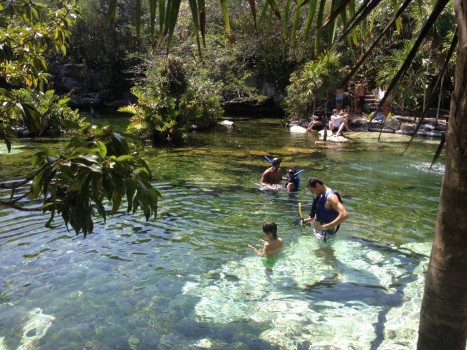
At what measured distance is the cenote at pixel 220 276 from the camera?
5199 mm

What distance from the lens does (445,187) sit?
2129 mm

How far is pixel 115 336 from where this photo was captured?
5.17 metres

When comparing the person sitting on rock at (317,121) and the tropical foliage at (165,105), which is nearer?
the tropical foliage at (165,105)

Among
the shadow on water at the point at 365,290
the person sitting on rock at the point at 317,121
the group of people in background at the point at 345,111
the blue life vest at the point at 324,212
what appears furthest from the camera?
the person sitting on rock at the point at 317,121

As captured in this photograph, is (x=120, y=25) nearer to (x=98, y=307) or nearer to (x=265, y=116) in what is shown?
(x=265, y=116)

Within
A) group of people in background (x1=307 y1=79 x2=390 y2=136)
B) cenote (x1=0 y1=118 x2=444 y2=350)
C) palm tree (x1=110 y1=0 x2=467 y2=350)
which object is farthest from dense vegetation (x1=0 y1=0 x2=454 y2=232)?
cenote (x1=0 y1=118 x2=444 y2=350)

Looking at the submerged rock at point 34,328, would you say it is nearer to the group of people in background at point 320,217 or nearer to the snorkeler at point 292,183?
the group of people in background at point 320,217

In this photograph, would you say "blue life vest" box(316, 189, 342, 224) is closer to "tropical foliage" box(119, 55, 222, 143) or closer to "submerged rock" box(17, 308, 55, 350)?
"submerged rock" box(17, 308, 55, 350)

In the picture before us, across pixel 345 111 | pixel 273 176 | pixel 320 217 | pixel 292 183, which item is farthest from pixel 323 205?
pixel 345 111

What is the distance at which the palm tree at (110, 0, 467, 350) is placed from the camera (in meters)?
1.95

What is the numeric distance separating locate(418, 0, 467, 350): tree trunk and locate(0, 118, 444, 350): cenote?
2.82 metres

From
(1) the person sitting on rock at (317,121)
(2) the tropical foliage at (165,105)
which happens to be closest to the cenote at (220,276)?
(2) the tropical foliage at (165,105)

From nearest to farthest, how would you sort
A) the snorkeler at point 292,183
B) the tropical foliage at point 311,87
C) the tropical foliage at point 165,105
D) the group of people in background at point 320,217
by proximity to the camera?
the group of people in background at point 320,217
the snorkeler at point 292,183
the tropical foliage at point 165,105
the tropical foliage at point 311,87

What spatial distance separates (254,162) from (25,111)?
41.3 ft
